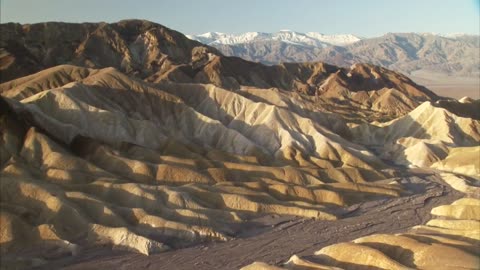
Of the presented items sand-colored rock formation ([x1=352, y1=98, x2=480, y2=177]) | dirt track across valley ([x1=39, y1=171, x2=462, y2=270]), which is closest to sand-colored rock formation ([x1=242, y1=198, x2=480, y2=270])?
dirt track across valley ([x1=39, y1=171, x2=462, y2=270])

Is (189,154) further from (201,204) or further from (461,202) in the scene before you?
(461,202)

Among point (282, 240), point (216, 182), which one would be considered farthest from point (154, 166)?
point (282, 240)

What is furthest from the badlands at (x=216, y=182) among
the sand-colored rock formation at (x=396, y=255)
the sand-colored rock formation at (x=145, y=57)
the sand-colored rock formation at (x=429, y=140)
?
the sand-colored rock formation at (x=145, y=57)

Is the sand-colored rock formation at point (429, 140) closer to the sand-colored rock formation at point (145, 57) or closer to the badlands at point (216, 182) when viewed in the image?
the badlands at point (216, 182)

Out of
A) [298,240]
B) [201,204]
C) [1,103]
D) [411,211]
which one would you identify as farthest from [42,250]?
[411,211]

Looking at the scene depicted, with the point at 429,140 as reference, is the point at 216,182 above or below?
above

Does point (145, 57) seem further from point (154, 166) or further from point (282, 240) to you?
point (282, 240)

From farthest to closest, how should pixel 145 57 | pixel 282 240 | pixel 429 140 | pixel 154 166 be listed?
1. pixel 145 57
2. pixel 429 140
3. pixel 154 166
4. pixel 282 240

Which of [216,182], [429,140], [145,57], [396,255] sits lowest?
[396,255]
